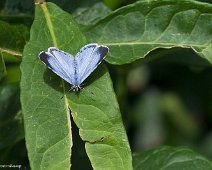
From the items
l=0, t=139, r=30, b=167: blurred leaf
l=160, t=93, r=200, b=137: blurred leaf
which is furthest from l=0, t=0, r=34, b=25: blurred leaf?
l=160, t=93, r=200, b=137: blurred leaf

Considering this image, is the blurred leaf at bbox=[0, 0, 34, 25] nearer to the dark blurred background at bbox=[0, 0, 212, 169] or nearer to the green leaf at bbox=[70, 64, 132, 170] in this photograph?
the green leaf at bbox=[70, 64, 132, 170]

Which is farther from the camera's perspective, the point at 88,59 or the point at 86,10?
the point at 86,10

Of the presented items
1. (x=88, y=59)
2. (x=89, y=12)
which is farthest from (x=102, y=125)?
(x=89, y=12)

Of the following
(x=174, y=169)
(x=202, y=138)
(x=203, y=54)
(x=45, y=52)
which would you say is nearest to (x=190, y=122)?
(x=202, y=138)

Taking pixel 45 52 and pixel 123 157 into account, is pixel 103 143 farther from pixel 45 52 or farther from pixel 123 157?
pixel 45 52

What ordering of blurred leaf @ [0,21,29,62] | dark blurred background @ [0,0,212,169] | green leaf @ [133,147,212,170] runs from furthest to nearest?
1. dark blurred background @ [0,0,212,169]
2. green leaf @ [133,147,212,170]
3. blurred leaf @ [0,21,29,62]

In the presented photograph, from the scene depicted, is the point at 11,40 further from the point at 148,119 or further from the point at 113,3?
the point at 148,119

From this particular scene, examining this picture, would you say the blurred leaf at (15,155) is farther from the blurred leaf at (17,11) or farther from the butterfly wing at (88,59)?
the butterfly wing at (88,59)
